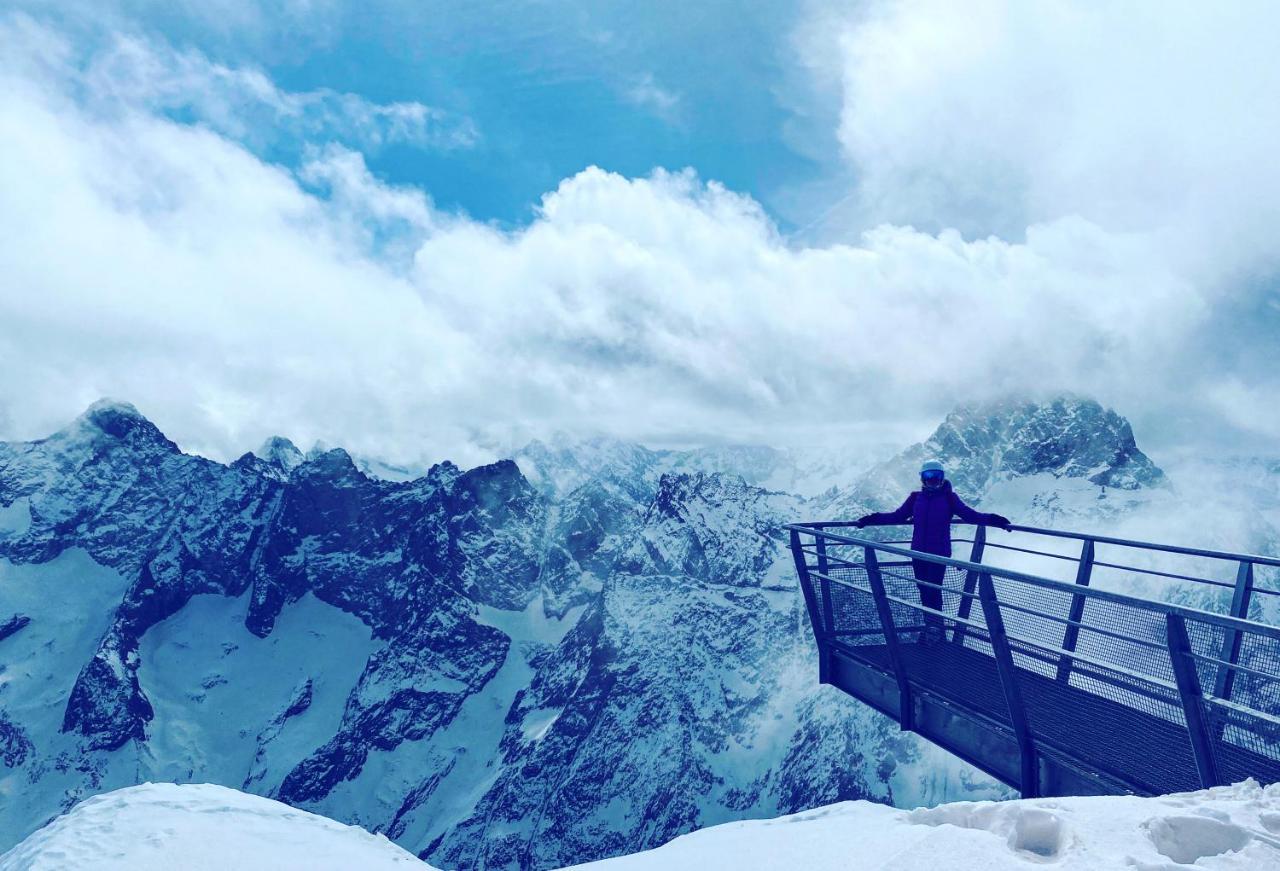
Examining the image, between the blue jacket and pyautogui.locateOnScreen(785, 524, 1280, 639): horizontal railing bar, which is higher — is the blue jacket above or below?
above

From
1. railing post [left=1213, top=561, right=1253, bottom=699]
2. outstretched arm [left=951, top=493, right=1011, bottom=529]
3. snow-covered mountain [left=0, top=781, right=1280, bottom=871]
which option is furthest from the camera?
outstretched arm [left=951, top=493, right=1011, bottom=529]

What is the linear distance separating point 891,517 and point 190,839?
804 cm

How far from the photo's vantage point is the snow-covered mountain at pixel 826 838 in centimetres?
436

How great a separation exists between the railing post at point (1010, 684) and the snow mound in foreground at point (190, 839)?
5881 millimetres

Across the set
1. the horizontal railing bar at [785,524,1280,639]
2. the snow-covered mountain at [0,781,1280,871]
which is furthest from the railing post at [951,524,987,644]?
the snow-covered mountain at [0,781,1280,871]

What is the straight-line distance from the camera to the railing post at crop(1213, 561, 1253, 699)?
5.58 m

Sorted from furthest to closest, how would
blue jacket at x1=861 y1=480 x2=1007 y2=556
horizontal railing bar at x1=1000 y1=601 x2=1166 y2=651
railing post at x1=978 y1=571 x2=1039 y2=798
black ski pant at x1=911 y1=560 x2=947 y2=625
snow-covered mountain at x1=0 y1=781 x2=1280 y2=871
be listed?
blue jacket at x1=861 y1=480 x2=1007 y2=556 < black ski pant at x1=911 y1=560 x2=947 y2=625 < railing post at x1=978 y1=571 x2=1039 y2=798 < horizontal railing bar at x1=1000 y1=601 x2=1166 y2=651 < snow-covered mountain at x1=0 y1=781 x2=1280 y2=871

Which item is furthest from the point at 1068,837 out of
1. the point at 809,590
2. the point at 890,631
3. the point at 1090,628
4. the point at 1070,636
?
the point at 809,590

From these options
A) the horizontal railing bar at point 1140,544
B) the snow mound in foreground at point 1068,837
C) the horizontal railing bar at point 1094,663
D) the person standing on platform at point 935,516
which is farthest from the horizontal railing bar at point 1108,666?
the person standing on platform at point 935,516

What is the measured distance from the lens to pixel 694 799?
16212 centimetres

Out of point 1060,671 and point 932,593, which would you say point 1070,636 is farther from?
point 932,593

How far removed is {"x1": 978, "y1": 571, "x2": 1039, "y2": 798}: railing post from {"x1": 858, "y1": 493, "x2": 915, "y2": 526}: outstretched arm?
3161 millimetres

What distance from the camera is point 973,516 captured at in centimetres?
973

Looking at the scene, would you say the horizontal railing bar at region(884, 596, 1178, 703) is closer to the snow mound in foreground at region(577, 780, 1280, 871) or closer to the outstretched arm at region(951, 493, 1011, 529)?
the snow mound in foreground at region(577, 780, 1280, 871)
